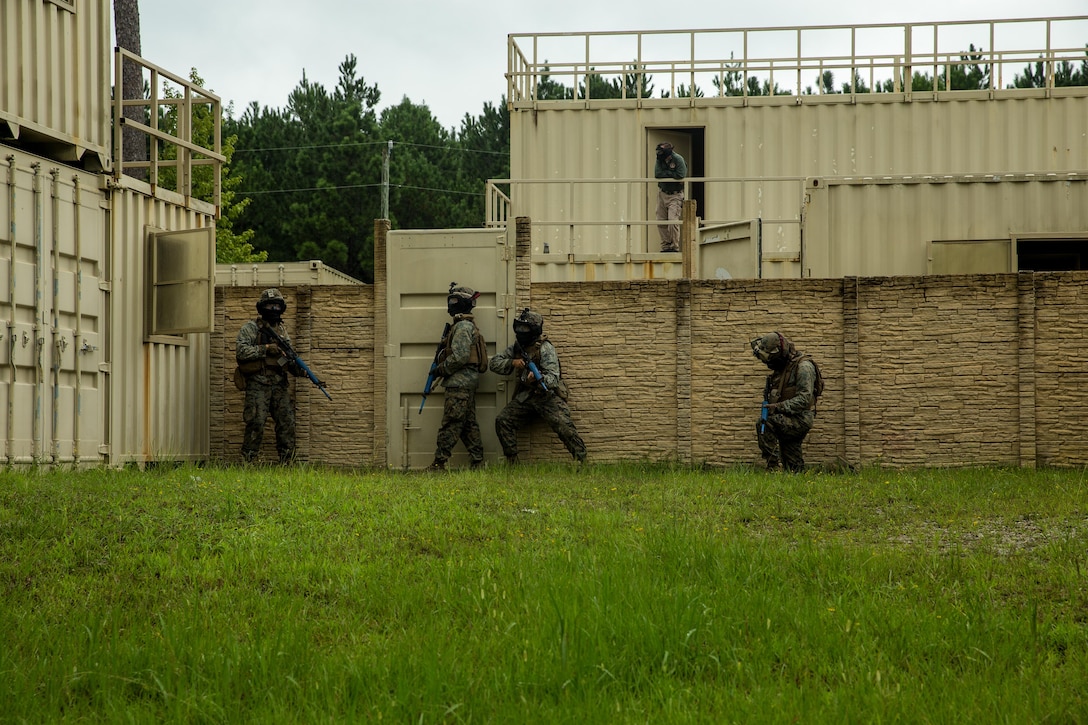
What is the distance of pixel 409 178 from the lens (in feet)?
147

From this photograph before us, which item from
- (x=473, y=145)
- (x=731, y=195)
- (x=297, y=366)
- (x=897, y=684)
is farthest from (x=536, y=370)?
(x=473, y=145)

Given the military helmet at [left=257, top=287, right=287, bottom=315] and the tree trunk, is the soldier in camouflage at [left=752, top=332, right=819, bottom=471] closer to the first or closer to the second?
the military helmet at [left=257, top=287, right=287, bottom=315]

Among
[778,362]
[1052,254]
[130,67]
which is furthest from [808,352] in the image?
[130,67]

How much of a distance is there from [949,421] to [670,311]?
335 cm

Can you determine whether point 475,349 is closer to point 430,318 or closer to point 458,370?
point 458,370

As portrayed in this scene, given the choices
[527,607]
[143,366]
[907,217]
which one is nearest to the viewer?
[527,607]

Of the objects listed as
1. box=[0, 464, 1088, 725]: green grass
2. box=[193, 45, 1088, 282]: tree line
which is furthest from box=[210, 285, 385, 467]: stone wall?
box=[193, 45, 1088, 282]: tree line

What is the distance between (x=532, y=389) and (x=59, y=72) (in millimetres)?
5903

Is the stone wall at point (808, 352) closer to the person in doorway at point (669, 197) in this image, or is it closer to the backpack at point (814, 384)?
the backpack at point (814, 384)

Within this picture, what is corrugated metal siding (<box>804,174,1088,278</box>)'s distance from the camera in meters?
16.3

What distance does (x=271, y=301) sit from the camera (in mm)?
14711

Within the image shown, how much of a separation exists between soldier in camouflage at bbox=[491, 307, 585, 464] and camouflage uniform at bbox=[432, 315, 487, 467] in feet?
1.04

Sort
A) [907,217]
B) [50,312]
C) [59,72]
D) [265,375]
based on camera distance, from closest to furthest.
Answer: [50,312] < [59,72] < [265,375] < [907,217]

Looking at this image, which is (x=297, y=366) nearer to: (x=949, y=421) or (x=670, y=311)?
(x=670, y=311)
